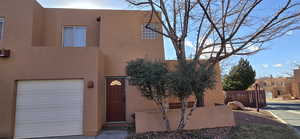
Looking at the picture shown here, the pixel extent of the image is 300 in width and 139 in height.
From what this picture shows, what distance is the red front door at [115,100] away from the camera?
817 centimetres

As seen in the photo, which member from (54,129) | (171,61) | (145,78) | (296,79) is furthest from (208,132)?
(296,79)

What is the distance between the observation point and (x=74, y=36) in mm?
9344

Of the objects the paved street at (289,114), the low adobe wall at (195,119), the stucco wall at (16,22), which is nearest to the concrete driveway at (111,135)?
the low adobe wall at (195,119)

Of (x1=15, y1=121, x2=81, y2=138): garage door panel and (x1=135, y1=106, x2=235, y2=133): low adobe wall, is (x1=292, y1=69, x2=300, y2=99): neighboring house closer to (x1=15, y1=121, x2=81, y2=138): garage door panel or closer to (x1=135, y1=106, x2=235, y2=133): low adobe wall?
(x1=135, y1=106, x2=235, y2=133): low adobe wall

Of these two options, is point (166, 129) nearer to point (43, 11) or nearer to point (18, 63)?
point (18, 63)

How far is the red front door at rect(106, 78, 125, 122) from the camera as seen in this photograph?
8.17 metres

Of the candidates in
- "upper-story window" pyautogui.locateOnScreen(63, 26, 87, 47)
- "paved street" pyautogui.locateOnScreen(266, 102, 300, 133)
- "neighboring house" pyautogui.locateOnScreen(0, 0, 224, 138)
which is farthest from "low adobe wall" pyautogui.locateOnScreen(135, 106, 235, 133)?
"upper-story window" pyautogui.locateOnScreen(63, 26, 87, 47)

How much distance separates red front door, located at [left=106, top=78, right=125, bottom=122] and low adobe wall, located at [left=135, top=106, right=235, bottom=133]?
6.44ft

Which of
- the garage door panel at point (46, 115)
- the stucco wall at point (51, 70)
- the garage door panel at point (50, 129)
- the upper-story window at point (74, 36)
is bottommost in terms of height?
the garage door panel at point (50, 129)

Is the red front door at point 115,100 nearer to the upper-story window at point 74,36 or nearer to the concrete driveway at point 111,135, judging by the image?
the concrete driveway at point 111,135

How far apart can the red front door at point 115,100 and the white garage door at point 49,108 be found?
1.79 m

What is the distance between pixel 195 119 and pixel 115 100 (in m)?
3.94

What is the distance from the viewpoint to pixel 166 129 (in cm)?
656

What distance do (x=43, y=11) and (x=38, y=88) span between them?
16.1ft
